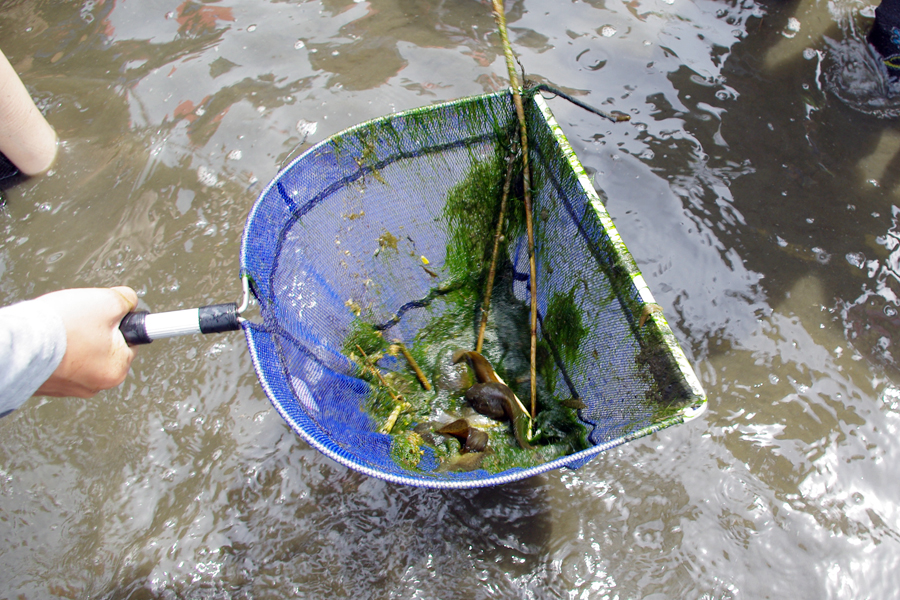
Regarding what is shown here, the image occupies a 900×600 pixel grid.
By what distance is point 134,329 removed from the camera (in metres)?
1.49

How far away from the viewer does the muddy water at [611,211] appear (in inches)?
85.5

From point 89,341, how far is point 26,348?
155mm

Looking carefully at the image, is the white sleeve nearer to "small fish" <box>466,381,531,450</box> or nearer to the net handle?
the net handle

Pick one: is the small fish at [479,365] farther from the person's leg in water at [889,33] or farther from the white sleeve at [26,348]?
the person's leg in water at [889,33]

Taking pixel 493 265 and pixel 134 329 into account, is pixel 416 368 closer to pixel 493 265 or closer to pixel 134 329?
pixel 493 265

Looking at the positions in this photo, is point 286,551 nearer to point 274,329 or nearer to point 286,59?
point 274,329

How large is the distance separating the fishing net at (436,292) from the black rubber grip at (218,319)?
0.11m

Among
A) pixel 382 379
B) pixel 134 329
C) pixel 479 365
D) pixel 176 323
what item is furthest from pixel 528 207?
pixel 134 329

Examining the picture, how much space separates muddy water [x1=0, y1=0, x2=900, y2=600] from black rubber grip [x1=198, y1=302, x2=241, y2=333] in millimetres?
1143

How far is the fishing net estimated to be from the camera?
5.49 ft

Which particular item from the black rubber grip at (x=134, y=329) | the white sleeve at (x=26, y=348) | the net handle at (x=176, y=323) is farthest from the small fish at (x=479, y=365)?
the white sleeve at (x=26, y=348)

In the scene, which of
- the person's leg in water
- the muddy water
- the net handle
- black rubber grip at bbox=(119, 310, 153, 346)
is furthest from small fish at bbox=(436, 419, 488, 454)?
the person's leg in water

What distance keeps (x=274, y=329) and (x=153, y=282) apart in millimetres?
1688

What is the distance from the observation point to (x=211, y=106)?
3.72 m
